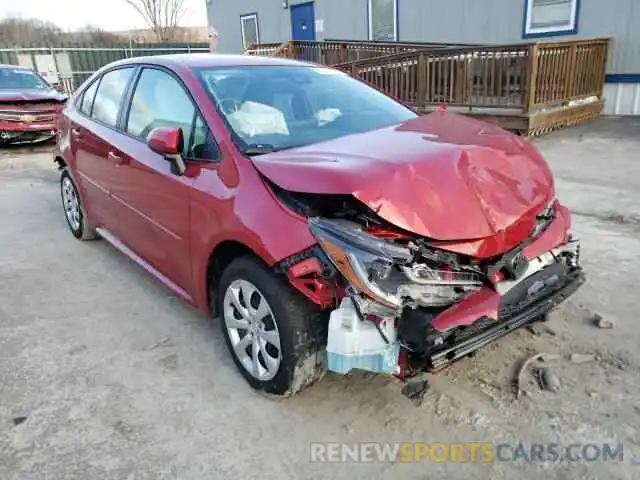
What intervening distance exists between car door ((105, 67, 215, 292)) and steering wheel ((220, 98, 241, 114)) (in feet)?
0.50

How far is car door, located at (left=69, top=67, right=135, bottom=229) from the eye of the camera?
407 cm

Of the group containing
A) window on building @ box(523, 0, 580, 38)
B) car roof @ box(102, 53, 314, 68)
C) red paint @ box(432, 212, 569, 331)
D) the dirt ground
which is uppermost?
window on building @ box(523, 0, 580, 38)

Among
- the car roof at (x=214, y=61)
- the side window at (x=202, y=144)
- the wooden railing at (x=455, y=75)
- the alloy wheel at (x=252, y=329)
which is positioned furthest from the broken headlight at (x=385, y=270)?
the wooden railing at (x=455, y=75)

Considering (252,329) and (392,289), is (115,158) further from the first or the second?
(392,289)

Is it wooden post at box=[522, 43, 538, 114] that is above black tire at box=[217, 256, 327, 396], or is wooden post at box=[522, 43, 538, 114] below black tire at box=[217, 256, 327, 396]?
above

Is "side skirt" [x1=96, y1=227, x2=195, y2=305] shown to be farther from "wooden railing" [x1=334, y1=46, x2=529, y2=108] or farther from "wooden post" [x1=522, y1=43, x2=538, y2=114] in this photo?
"wooden post" [x1=522, y1=43, x2=538, y2=114]

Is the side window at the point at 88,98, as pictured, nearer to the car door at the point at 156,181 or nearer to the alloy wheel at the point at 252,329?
the car door at the point at 156,181

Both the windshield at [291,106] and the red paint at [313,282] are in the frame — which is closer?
the red paint at [313,282]

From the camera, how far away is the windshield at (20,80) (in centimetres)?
1104

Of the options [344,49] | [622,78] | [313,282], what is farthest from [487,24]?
[313,282]

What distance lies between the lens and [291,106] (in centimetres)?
333

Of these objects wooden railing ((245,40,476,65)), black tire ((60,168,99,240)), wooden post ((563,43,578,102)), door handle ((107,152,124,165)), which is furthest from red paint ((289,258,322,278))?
wooden railing ((245,40,476,65))

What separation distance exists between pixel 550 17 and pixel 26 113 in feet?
34.0

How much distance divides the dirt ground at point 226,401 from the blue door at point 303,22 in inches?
544
